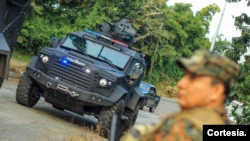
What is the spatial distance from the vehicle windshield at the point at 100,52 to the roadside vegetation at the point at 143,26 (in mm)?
1928

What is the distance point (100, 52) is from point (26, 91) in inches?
74.0

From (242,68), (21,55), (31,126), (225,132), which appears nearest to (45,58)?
(31,126)

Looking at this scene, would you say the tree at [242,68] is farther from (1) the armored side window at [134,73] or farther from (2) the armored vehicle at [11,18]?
(2) the armored vehicle at [11,18]

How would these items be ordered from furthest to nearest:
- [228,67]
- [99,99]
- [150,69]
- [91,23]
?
[150,69]
[91,23]
[99,99]
[228,67]

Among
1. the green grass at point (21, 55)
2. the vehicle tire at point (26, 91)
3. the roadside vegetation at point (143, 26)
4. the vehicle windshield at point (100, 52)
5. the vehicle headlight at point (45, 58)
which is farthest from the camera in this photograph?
the green grass at point (21, 55)

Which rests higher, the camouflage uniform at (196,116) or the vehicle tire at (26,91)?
the vehicle tire at (26,91)

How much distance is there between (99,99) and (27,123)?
166 centimetres

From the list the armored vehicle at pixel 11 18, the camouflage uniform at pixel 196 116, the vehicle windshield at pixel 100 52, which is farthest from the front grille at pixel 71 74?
the camouflage uniform at pixel 196 116

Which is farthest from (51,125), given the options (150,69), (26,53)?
(150,69)

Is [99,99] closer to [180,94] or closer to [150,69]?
[180,94]

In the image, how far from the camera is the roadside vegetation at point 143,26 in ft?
85.2

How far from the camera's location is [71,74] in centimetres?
1130

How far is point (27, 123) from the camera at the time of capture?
10.1m

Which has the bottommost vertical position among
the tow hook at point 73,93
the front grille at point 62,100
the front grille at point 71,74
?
the front grille at point 62,100
